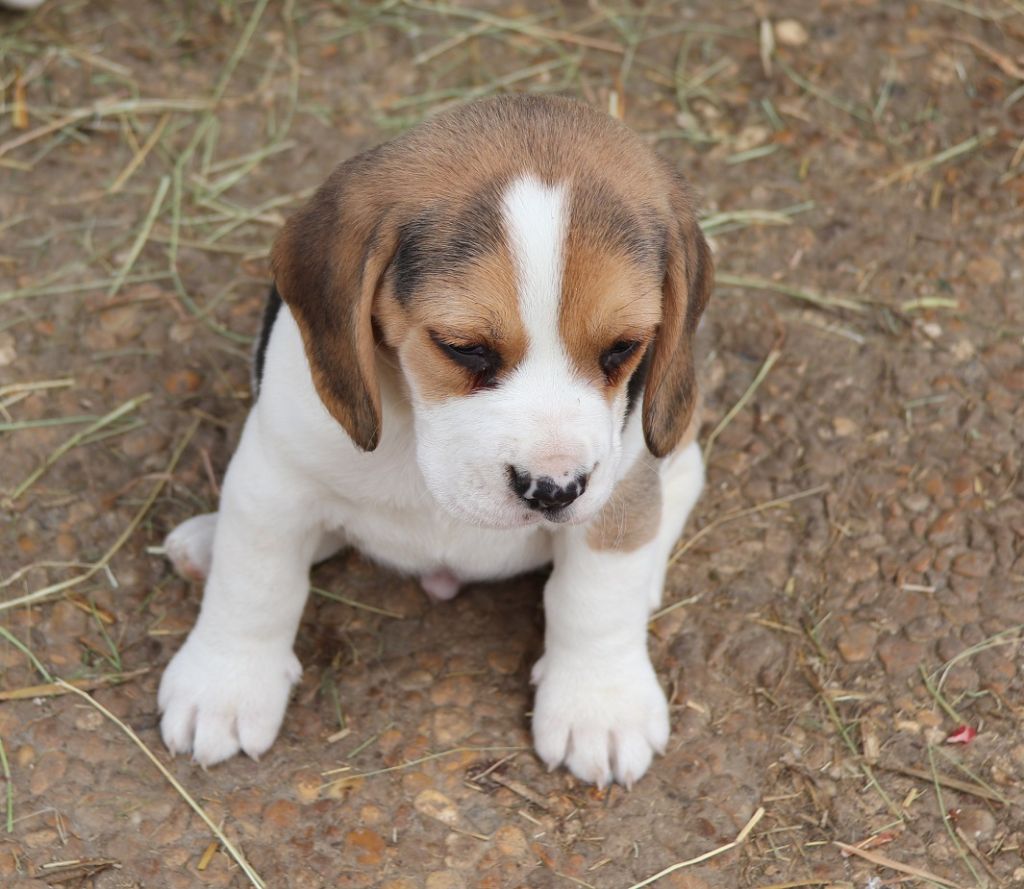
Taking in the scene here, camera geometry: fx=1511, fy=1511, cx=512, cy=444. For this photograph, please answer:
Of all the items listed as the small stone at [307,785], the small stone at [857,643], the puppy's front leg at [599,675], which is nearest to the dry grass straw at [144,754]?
the small stone at [307,785]

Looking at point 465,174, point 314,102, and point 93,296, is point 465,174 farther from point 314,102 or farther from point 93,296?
point 314,102

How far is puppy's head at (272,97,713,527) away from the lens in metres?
3.95

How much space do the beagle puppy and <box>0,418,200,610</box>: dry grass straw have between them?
605 millimetres

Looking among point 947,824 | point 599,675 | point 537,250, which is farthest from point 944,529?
point 537,250

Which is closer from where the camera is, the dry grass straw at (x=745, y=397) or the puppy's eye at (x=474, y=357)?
the puppy's eye at (x=474, y=357)

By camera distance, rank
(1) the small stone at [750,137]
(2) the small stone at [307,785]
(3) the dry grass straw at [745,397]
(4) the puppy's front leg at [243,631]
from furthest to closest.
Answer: (1) the small stone at [750,137] → (3) the dry grass straw at [745,397] → (2) the small stone at [307,785] → (4) the puppy's front leg at [243,631]

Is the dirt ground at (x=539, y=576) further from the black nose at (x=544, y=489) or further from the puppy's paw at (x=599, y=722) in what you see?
the black nose at (x=544, y=489)

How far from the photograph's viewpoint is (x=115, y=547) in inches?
223

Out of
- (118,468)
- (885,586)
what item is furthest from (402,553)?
(885,586)

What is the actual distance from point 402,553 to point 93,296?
88.3 inches

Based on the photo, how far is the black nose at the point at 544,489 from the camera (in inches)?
157

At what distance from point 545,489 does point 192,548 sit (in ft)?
6.47

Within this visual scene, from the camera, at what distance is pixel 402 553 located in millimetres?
5078

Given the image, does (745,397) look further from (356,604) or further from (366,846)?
(366,846)
